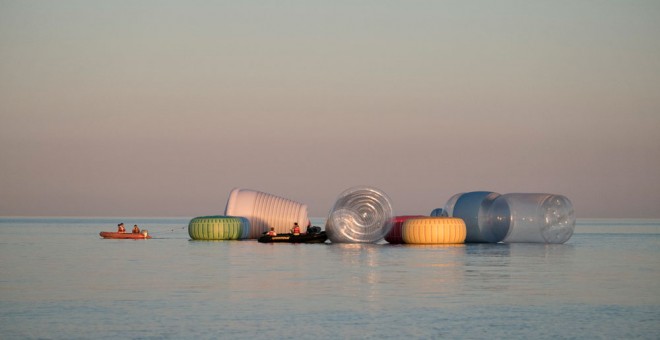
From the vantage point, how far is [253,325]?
69.4 feet

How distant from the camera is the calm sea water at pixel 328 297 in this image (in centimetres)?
2066

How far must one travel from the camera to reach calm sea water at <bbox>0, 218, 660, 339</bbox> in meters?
20.7

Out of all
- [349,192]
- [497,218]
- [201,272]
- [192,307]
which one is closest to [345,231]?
[349,192]

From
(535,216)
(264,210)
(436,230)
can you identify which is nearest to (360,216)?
(436,230)

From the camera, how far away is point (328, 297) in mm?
26594

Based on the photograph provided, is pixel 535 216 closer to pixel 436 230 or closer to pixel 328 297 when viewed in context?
pixel 436 230

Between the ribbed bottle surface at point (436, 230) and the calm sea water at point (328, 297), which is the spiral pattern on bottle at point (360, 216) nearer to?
the ribbed bottle surface at point (436, 230)

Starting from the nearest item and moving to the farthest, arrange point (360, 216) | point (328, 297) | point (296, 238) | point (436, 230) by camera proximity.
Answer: point (328, 297)
point (436, 230)
point (360, 216)
point (296, 238)

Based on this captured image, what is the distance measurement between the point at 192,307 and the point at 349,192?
114 ft

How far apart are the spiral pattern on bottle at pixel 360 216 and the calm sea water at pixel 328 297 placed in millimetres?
13761

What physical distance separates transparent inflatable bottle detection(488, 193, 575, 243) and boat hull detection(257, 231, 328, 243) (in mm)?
→ 10584

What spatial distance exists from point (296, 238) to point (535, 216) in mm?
14731

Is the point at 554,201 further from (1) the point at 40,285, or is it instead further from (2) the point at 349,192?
(1) the point at 40,285

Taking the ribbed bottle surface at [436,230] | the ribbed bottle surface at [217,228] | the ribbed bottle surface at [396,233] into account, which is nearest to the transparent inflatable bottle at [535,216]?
the ribbed bottle surface at [436,230]
